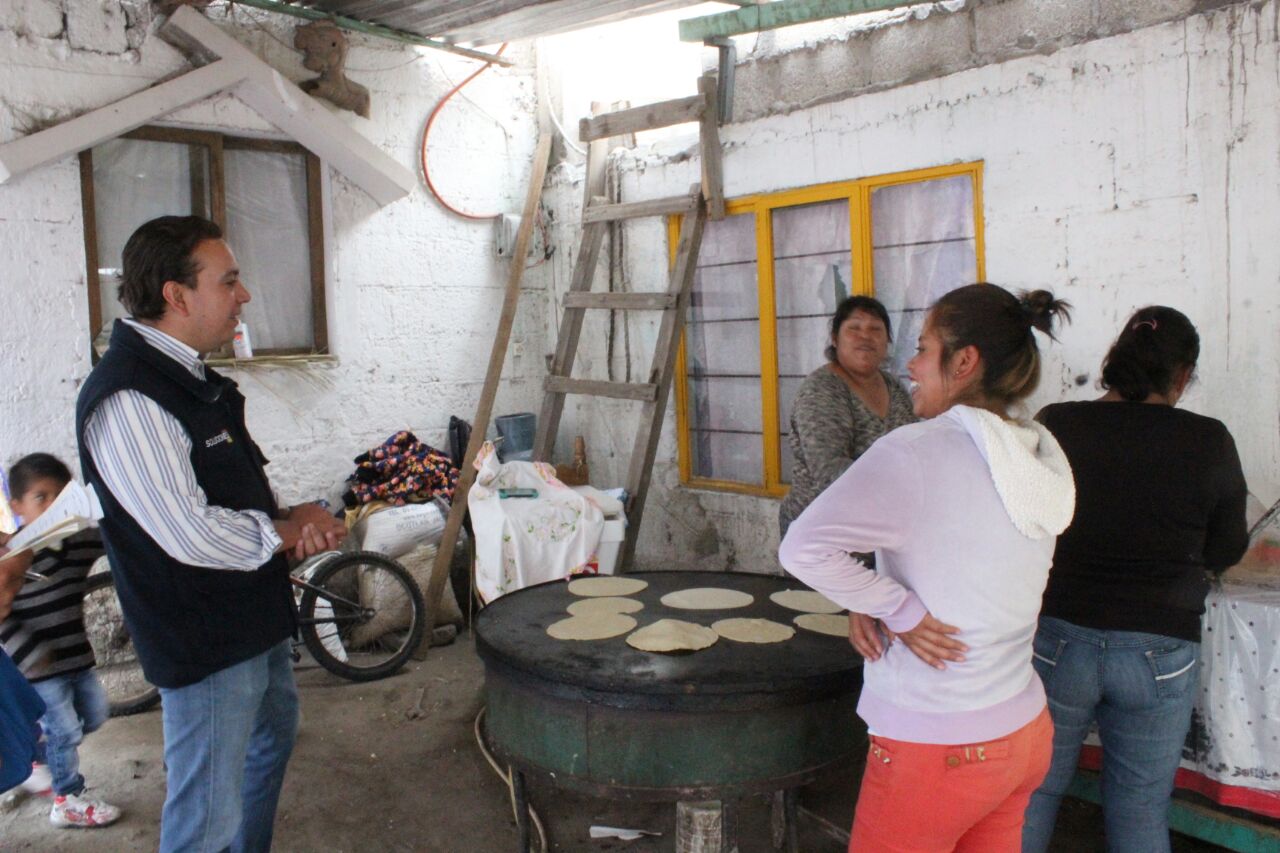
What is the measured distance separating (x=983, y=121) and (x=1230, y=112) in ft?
3.19

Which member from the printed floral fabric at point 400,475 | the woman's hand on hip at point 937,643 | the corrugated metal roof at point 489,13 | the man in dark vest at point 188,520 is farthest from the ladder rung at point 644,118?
the woman's hand on hip at point 937,643

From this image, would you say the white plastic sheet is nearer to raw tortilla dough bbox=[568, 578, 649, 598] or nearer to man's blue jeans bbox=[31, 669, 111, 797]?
raw tortilla dough bbox=[568, 578, 649, 598]

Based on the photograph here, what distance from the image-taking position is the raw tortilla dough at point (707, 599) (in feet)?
10.4

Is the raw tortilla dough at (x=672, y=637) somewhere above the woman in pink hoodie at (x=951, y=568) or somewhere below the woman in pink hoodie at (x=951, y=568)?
below

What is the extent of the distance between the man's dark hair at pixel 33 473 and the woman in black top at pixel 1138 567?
317 cm

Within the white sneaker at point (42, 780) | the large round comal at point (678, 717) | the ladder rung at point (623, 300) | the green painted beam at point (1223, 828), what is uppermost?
the ladder rung at point (623, 300)

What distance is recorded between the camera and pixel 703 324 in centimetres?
577

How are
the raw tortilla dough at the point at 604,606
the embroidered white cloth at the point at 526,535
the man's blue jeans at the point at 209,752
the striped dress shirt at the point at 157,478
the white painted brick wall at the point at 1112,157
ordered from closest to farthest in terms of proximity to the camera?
the striped dress shirt at the point at 157,478 → the man's blue jeans at the point at 209,752 → the raw tortilla dough at the point at 604,606 → the white painted brick wall at the point at 1112,157 → the embroidered white cloth at the point at 526,535

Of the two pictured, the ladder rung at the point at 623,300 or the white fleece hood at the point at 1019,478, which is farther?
the ladder rung at the point at 623,300

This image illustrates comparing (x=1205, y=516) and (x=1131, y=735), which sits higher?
(x=1205, y=516)

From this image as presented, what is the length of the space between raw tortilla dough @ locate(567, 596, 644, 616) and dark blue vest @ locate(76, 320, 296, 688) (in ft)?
3.38

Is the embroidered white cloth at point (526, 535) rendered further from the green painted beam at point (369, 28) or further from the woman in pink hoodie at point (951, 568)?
the woman in pink hoodie at point (951, 568)

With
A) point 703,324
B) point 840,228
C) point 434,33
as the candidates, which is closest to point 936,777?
point 840,228

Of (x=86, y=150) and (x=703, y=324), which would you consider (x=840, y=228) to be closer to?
(x=703, y=324)
